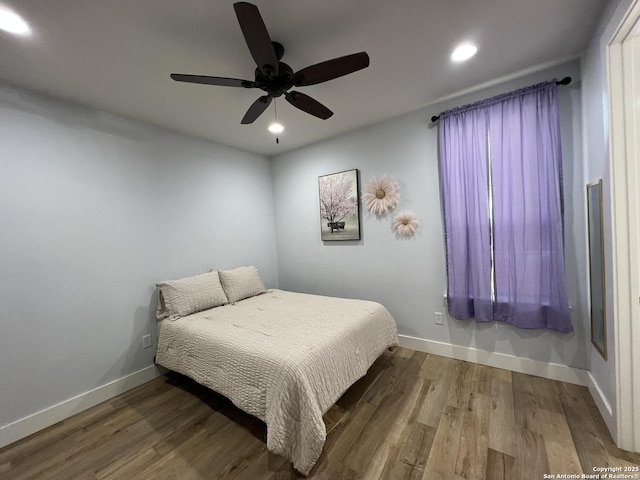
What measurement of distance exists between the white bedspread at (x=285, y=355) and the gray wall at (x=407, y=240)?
23.1 inches

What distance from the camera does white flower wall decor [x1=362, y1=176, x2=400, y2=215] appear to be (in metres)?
2.84

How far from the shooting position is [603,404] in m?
1.70

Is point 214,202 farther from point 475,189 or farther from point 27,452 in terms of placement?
point 475,189

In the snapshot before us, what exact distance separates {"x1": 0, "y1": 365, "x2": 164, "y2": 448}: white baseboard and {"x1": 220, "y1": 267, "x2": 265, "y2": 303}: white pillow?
3.31 ft

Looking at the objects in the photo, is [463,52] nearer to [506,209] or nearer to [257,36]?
[506,209]

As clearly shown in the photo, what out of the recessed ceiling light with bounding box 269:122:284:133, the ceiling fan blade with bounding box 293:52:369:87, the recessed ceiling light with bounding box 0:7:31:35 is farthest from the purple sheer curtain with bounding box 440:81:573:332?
the recessed ceiling light with bounding box 0:7:31:35

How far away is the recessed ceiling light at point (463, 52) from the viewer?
1.73 m

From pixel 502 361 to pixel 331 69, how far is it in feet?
9.16

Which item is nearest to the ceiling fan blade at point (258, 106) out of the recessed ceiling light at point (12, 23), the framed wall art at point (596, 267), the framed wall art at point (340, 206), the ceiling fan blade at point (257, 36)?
the ceiling fan blade at point (257, 36)

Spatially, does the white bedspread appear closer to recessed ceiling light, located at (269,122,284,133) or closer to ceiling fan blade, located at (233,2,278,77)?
ceiling fan blade, located at (233,2,278,77)

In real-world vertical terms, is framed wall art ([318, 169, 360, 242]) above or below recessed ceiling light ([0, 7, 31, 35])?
below

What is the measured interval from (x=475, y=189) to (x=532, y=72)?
1.00 metres

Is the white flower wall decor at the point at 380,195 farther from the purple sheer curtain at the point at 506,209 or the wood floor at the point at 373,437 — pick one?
the wood floor at the point at 373,437

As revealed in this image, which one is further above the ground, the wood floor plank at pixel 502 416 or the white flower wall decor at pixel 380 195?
the white flower wall decor at pixel 380 195
